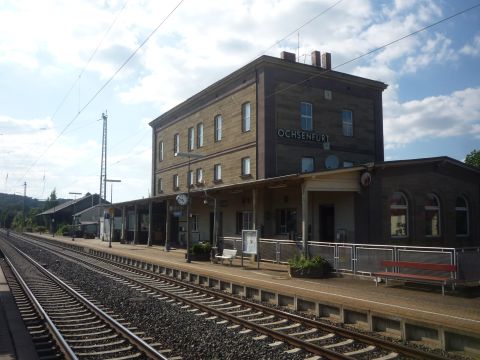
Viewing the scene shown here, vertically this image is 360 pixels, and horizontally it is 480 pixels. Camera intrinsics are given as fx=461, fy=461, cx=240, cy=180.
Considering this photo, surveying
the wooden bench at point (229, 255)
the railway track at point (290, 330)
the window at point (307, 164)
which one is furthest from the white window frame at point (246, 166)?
the railway track at point (290, 330)

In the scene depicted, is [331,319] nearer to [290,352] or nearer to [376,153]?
[290,352]

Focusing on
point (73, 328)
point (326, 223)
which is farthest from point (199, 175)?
point (73, 328)

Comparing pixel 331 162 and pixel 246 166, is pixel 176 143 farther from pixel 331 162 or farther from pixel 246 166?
pixel 331 162

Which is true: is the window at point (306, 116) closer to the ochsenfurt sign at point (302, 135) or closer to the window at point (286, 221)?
the ochsenfurt sign at point (302, 135)

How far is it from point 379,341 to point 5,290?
38.0 ft

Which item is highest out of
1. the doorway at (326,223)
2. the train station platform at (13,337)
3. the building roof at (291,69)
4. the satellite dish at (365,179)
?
the building roof at (291,69)

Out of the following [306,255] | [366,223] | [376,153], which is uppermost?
[376,153]

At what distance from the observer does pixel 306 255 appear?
56.5 ft

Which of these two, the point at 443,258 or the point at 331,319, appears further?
the point at 443,258

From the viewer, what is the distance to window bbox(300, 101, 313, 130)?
2777 cm

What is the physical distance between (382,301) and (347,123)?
784 inches

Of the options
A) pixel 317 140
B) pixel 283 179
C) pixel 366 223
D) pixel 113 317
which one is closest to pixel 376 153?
pixel 317 140

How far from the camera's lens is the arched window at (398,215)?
68.3ft

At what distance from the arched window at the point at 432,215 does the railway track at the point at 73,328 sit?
1622cm
